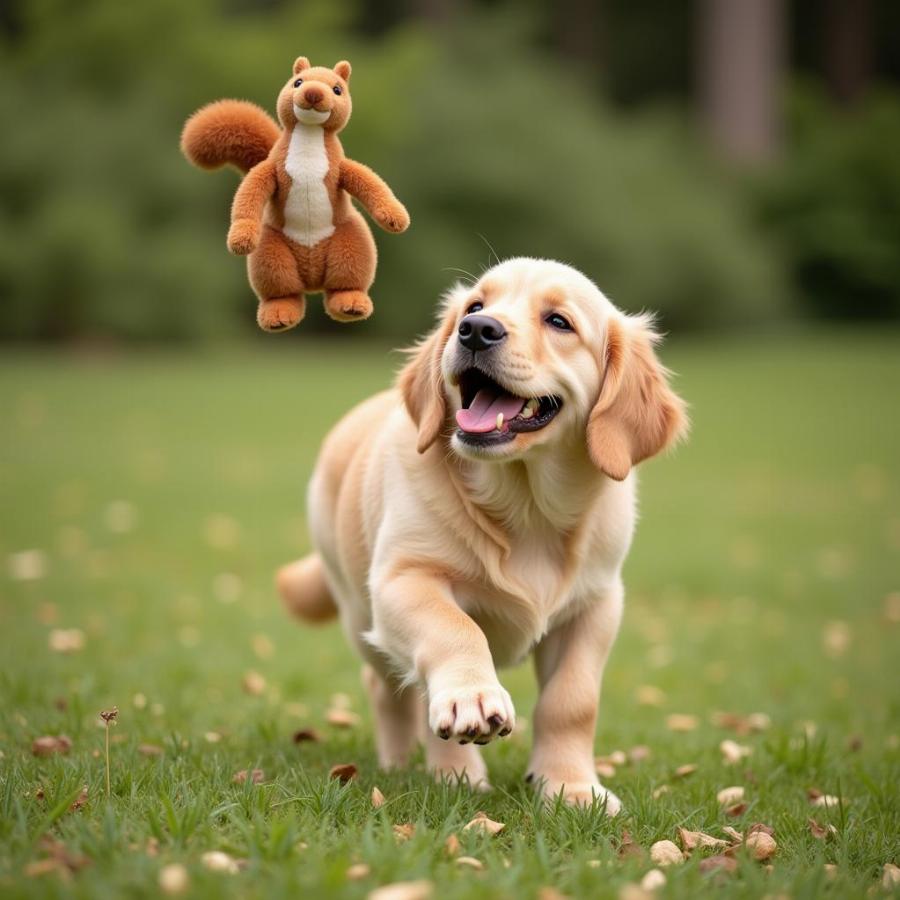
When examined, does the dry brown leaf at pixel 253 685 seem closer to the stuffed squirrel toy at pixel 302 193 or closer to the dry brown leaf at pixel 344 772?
the dry brown leaf at pixel 344 772

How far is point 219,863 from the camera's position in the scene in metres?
2.64

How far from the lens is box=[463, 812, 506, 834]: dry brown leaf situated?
314 cm

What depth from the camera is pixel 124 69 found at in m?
26.1

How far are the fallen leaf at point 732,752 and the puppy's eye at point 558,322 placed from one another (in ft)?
6.05

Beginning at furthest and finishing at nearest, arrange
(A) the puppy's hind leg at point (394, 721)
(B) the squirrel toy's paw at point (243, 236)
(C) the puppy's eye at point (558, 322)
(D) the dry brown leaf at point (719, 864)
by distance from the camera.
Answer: (A) the puppy's hind leg at point (394, 721), (C) the puppy's eye at point (558, 322), (B) the squirrel toy's paw at point (243, 236), (D) the dry brown leaf at point (719, 864)

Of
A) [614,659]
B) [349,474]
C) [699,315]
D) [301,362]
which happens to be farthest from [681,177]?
[349,474]

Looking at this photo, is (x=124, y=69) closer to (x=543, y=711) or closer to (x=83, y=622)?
(x=83, y=622)

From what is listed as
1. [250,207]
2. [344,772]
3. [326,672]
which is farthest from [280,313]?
[326,672]

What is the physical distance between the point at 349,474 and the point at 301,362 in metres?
19.9

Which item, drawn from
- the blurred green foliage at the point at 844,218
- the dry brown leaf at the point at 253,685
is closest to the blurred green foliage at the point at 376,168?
the blurred green foliage at the point at 844,218

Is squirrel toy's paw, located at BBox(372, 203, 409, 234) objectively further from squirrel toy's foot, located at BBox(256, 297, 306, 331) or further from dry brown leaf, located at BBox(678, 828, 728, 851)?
dry brown leaf, located at BBox(678, 828, 728, 851)

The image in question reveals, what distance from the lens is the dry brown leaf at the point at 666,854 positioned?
3113mm

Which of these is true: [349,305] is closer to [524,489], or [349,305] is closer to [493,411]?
[493,411]

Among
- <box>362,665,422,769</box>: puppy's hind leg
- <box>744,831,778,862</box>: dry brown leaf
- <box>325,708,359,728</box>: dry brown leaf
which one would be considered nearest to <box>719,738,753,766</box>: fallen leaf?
<box>744,831,778,862</box>: dry brown leaf
